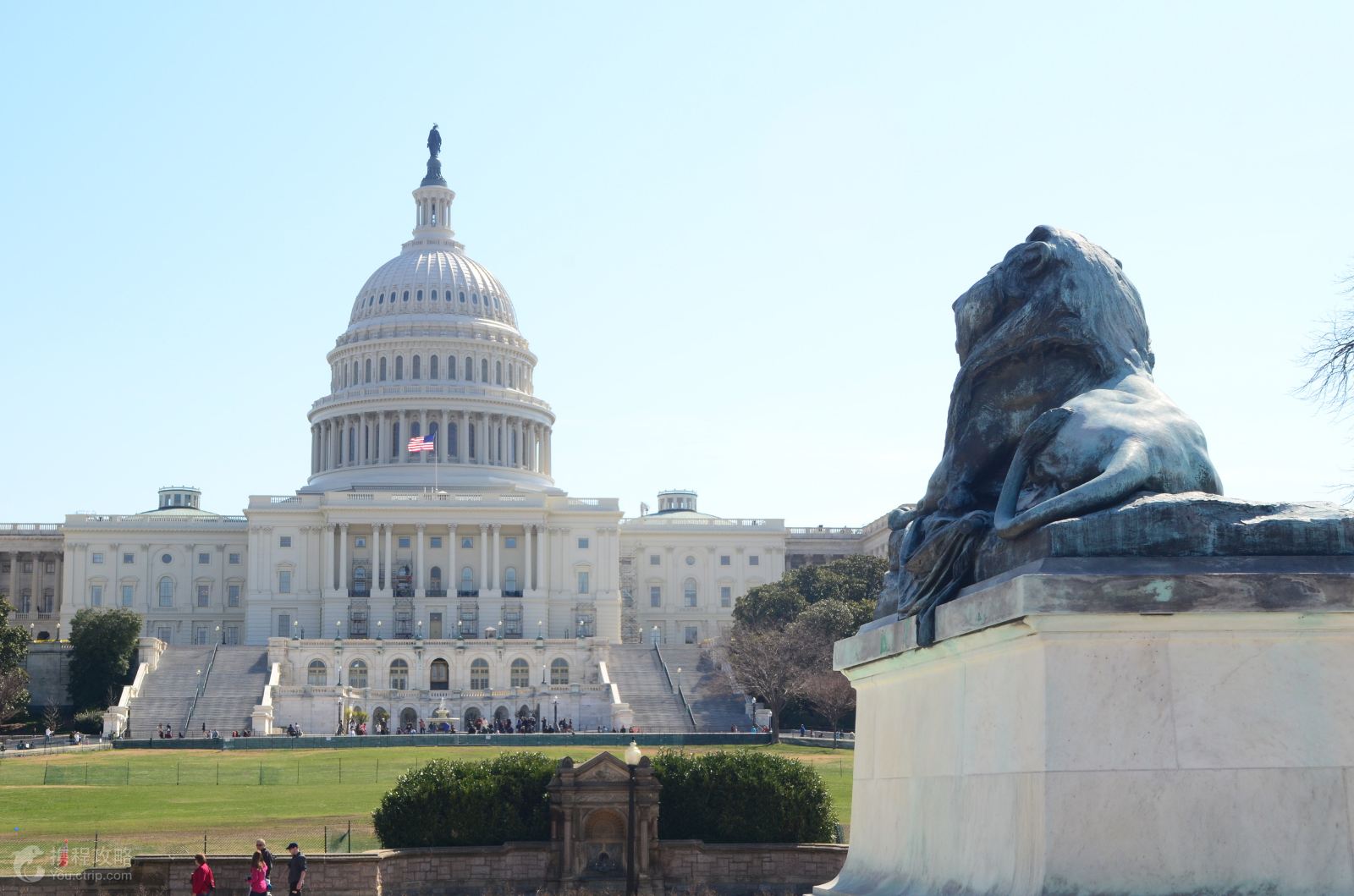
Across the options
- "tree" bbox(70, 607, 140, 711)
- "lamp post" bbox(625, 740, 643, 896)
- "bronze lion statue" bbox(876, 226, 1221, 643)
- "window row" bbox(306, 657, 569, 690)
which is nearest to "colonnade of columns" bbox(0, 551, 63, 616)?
"tree" bbox(70, 607, 140, 711)

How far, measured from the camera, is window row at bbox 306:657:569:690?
4717 inches

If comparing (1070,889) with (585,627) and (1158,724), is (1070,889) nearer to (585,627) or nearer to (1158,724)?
(1158,724)

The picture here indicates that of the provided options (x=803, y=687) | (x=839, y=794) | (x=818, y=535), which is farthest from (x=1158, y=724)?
(x=818, y=535)

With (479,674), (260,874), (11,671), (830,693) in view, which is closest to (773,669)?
(830,693)

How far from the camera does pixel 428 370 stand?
6388 inches

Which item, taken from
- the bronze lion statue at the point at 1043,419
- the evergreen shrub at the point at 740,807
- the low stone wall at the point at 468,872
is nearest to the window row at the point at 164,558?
the low stone wall at the point at 468,872

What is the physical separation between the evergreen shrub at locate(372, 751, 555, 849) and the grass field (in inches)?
59.3

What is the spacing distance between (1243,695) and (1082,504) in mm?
1354

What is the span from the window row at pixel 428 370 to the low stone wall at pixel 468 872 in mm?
124556

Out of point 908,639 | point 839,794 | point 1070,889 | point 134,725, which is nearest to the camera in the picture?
point 1070,889

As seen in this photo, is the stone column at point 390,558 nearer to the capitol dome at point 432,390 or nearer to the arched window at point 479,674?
the capitol dome at point 432,390

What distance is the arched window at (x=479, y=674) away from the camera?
12331 centimetres

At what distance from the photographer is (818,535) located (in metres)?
165

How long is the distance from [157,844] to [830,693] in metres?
49.4
